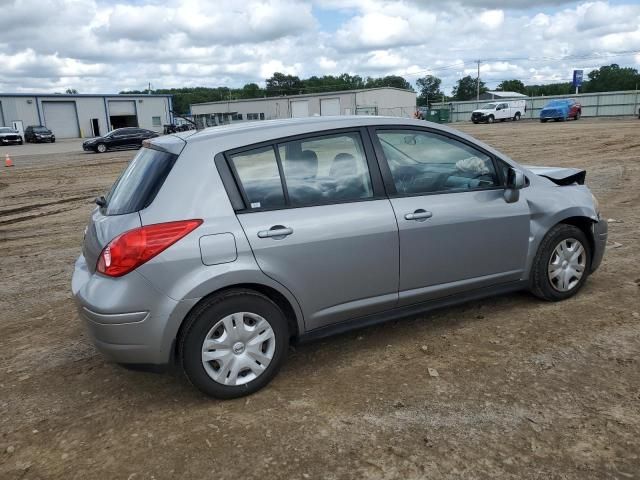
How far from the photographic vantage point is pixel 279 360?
140 inches

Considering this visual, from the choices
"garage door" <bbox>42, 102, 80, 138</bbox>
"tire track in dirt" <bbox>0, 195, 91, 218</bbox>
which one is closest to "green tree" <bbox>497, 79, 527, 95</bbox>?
"garage door" <bbox>42, 102, 80, 138</bbox>

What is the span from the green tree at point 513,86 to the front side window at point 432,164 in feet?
425

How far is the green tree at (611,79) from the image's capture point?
98625 mm

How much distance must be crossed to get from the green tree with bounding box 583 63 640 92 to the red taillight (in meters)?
110

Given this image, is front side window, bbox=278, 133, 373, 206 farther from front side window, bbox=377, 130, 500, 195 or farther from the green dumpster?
the green dumpster

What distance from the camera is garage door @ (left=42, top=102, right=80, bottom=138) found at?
59500 millimetres

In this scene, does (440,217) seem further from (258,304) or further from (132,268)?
(132,268)

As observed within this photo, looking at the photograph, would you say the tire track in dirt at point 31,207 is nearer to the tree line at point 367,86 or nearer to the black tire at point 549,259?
the black tire at point 549,259

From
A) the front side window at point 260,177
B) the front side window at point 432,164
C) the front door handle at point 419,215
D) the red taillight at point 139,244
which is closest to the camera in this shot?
the red taillight at point 139,244

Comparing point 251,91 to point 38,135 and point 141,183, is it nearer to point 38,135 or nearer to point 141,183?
point 38,135

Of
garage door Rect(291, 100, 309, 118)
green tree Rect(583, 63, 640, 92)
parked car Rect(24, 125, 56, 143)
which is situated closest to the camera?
parked car Rect(24, 125, 56, 143)

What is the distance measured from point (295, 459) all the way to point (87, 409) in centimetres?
149

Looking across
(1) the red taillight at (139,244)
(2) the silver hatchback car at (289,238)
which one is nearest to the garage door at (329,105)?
(2) the silver hatchback car at (289,238)

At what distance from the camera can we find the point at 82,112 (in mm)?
61469
